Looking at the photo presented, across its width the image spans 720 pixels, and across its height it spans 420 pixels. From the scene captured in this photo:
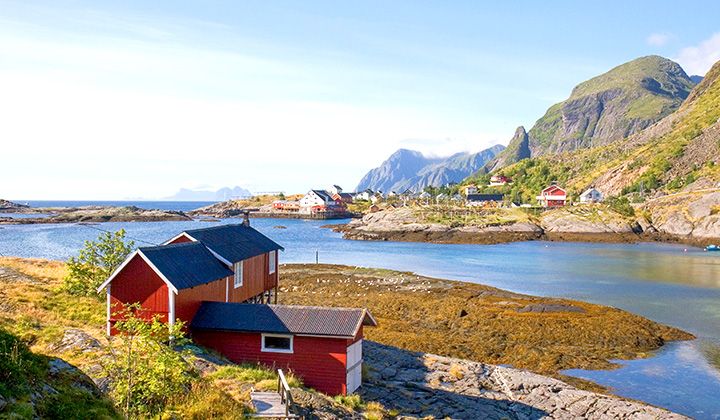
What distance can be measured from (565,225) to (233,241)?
108439mm

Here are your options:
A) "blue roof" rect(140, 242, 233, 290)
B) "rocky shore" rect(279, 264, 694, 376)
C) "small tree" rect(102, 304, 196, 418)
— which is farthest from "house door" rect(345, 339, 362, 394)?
"rocky shore" rect(279, 264, 694, 376)

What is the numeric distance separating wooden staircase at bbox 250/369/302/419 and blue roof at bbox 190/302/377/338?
4506 mm

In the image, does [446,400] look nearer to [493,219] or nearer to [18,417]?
[18,417]

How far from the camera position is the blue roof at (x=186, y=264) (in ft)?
89.1

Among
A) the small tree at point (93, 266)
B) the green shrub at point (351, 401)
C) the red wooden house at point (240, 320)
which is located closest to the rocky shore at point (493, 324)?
the red wooden house at point (240, 320)

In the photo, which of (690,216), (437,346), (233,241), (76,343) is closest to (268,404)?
(76,343)

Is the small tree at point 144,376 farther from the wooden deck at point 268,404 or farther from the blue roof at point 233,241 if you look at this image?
the blue roof at point 233,241

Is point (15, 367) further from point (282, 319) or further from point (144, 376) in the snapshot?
point (282, 319)

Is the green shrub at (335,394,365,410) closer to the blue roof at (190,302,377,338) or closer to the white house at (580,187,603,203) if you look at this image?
the blue roof at (190,302,377,338)

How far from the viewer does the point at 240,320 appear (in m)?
27.5

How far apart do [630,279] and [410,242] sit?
177 feet

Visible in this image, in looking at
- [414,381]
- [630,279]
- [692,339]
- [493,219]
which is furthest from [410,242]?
[414,381]

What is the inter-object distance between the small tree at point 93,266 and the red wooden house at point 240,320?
8.02 meters

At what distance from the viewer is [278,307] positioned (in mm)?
27844
